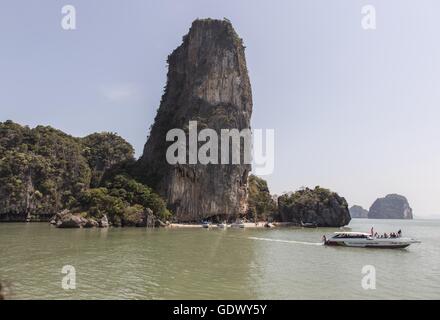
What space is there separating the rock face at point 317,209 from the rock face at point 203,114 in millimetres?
13991

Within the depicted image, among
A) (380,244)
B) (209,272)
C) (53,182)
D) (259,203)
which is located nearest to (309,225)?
(259,203)

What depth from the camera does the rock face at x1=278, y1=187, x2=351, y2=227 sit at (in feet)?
309

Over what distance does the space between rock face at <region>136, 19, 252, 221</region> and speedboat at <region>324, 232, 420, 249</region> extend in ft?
150

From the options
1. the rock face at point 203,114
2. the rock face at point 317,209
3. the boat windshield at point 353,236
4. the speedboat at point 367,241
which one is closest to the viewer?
the speedboat at point 367,241

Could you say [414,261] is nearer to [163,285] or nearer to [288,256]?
[288,256]

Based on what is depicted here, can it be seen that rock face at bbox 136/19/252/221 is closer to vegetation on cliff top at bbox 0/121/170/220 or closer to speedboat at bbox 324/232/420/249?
vegetation on cliff top at bbox 0/121/170/220

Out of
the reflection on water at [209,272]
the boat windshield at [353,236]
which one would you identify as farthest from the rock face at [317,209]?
the reflection on water at [209,272]

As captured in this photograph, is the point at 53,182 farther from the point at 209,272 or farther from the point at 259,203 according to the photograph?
the point at 209,272

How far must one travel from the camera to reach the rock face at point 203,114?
270 ft

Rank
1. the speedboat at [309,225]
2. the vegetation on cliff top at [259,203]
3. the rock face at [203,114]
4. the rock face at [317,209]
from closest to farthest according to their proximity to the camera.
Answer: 1. the rock face at [203,114]
2. the speedboat at [309,225]
3. the vegetation on cliff top at [259,203]
4. the rock face at [317,209]

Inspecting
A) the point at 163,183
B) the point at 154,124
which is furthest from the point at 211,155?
the point at 154,124

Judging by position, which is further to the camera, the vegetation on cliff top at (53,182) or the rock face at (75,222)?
the vegetation on cliff top at (53,182)

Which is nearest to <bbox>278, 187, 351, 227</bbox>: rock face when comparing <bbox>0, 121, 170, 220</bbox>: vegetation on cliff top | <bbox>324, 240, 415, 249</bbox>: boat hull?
<bbox>0, 121, 170, 220</bbox>: vegetation on cliff top

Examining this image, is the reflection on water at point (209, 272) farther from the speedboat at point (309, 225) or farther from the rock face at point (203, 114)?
the speedboat at point (309, 225)
